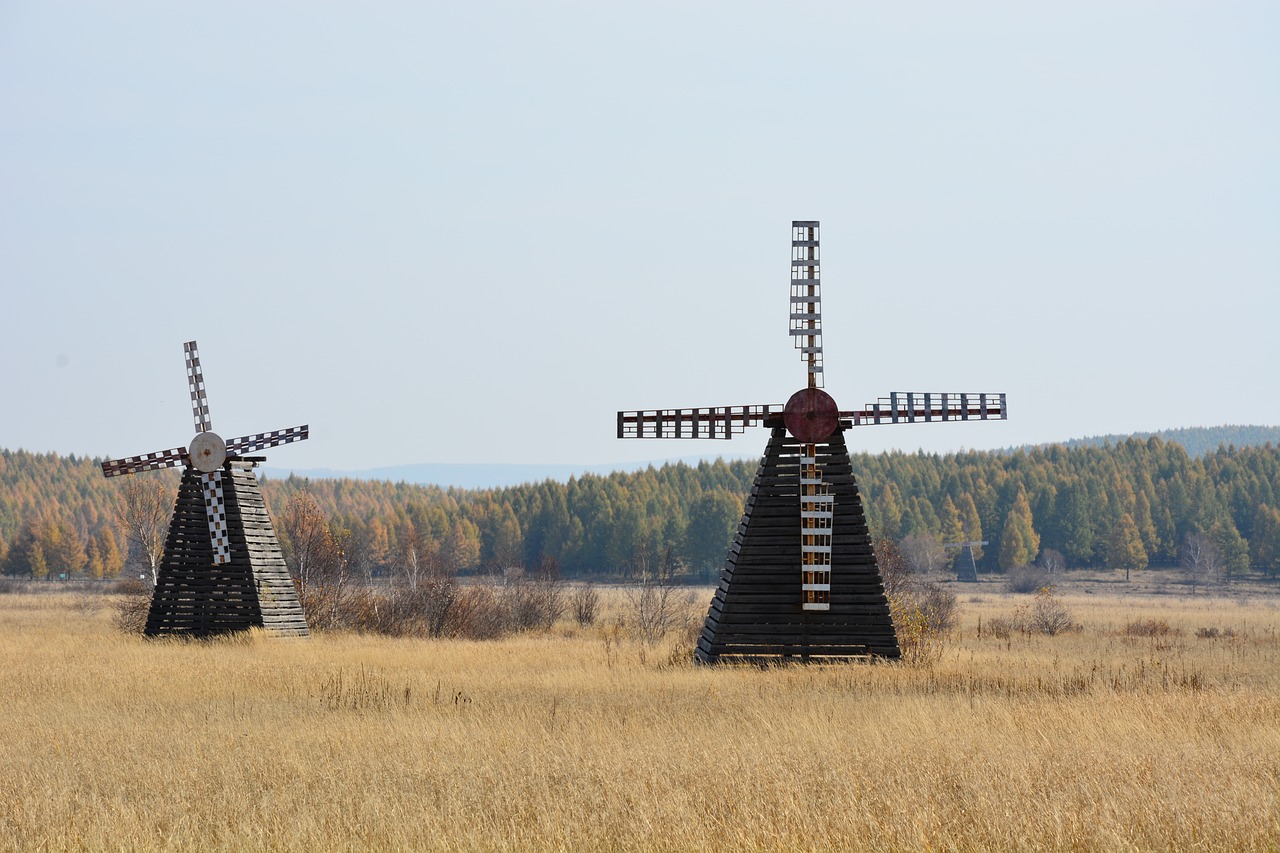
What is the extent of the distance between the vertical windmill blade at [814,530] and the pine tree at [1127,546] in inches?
3394

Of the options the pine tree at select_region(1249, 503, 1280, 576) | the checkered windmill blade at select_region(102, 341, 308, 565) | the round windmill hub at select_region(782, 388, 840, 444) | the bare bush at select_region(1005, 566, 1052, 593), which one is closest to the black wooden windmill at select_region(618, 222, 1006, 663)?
the round windmill hub at select_region(782, 388, 840, 444)

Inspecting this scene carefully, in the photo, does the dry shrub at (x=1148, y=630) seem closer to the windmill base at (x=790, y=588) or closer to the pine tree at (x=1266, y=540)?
the windmill base at (x=790, y=588)

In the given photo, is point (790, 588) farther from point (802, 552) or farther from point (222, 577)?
point (222, 577)

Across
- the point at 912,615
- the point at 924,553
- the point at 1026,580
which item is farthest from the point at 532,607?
the point at 1026,580

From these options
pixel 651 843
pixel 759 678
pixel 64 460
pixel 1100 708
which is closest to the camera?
pixel 651 843

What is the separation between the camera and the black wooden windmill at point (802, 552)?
79.5 feet

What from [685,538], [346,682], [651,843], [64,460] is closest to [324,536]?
[346,682]

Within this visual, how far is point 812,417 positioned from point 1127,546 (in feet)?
292

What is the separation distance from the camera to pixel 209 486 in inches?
1276

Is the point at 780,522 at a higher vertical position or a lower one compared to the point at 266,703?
higher

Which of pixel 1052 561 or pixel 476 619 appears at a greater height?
pixel 476 619

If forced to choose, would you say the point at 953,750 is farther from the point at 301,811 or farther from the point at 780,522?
the point at 780,522

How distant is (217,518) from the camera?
32.2 meters

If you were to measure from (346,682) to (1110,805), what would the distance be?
46.2 ft
